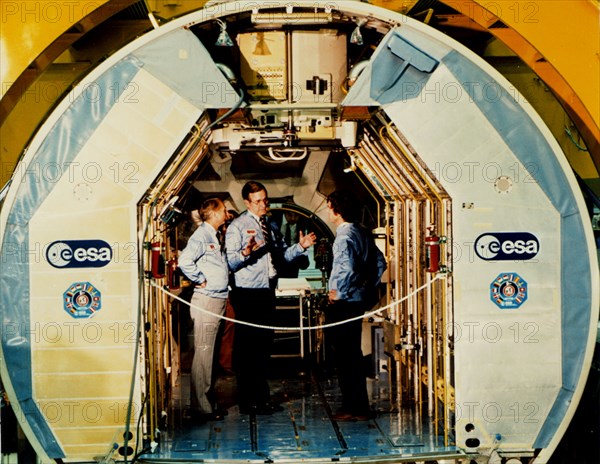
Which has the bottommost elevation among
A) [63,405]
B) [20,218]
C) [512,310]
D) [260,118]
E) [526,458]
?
[526,458]

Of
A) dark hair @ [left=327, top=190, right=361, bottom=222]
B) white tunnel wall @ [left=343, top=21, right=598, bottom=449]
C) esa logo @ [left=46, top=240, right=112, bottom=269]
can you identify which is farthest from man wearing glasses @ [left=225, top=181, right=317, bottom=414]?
white tunnel wall @ [left=343, top=21, right=598, bottom=449]

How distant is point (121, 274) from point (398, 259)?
145 inches

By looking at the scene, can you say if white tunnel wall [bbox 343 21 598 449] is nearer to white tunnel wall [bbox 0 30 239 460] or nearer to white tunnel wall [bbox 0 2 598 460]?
white tunnel wall [bbox 0 2 598 460]

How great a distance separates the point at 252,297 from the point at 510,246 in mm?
2813

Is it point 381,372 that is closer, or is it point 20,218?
point 20,218

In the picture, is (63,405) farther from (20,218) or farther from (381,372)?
(381,372)

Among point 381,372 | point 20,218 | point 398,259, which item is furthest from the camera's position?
point 381,372

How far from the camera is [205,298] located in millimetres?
8547

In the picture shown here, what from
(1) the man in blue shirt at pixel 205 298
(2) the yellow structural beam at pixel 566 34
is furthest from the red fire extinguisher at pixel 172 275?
(2) the yellow structural beam at pixel 566 34

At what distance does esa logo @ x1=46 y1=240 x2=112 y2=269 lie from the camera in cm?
716

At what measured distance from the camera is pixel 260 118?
27.6ft

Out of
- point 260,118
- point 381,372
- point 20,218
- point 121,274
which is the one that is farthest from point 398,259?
point 20,218

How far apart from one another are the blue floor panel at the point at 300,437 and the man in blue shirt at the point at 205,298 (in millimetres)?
284

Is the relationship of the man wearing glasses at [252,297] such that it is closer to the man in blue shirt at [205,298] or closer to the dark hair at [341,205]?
the man in blue shirt at [205,298]
